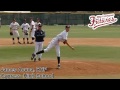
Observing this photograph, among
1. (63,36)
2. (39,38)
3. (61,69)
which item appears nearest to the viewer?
(61,69)

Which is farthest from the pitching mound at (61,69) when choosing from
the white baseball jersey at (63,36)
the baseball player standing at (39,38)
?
the baseball player standing at (39,38)

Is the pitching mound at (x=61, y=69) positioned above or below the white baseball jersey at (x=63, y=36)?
below

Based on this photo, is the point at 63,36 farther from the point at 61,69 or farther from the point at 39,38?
the point at 39,38

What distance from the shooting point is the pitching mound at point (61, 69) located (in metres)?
12.4

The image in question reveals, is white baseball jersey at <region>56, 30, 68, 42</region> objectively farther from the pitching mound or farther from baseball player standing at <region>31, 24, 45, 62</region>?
baseball player standing at <region>31, 24, 45, 62</region>

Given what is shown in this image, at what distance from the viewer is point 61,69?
42.4ft

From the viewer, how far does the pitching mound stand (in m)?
12.4

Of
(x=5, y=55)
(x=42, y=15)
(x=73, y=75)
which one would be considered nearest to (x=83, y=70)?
(x=73, y=75)

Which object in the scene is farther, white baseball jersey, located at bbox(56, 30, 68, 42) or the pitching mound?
white baseball jersey, located at bbox(56, 30, 68, 42)

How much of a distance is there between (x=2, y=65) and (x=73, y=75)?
11.2ft

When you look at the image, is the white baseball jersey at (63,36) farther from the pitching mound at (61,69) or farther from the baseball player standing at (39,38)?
the baseball player standing at (39,38)

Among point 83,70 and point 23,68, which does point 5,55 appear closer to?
point 23,68

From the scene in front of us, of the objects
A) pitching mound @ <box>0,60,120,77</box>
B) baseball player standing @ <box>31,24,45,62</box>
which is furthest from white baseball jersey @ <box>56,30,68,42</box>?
baseball player standing @ <box>31,24,45,62</box>

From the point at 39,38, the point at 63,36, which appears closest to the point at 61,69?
the point at 63,36
